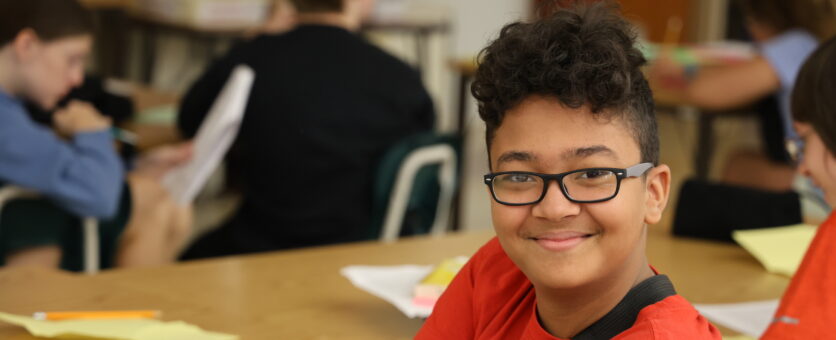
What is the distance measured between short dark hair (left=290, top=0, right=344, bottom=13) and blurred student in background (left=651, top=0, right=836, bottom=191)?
4.04 feet

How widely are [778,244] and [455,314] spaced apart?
85 centimetres

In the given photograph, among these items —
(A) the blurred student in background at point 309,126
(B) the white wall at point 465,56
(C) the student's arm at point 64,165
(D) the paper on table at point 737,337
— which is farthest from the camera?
(B) the white wall at point 465,56

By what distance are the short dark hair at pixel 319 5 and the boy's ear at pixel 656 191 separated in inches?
66.4

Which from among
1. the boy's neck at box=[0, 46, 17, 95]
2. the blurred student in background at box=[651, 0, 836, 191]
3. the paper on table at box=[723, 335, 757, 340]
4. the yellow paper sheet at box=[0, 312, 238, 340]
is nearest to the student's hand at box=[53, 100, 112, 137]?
the boy's neck at box=[0, 46, 17, 95]

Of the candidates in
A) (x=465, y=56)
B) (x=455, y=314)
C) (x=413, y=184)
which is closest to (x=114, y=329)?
(x=455, y=314)

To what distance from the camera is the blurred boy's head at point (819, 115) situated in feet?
4.36

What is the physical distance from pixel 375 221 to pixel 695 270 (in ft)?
3.47

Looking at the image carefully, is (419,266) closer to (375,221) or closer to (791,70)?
(375,221)

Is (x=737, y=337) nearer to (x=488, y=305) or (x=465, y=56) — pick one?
(x=488, y=305)

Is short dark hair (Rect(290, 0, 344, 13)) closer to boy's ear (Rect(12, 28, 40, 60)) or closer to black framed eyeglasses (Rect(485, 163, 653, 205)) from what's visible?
boy's ear (Rect(12, 28, 40, 60))

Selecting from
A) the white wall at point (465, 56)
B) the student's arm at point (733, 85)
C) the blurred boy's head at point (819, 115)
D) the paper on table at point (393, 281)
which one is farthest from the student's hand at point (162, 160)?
the white wall at point (465, 56)

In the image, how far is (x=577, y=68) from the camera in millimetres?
965

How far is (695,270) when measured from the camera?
5.63 ft

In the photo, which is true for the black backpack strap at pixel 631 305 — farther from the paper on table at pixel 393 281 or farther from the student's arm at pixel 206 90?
the student's arm at pixel 206 90
